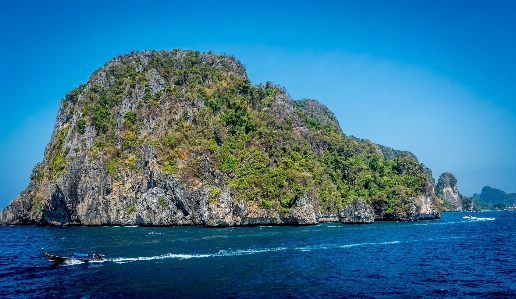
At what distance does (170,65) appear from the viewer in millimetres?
146750

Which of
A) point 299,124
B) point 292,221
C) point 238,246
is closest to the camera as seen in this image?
point 238,246

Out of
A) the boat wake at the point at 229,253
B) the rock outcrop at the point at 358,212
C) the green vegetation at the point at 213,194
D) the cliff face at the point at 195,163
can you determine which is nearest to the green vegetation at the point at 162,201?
the cliff face at the point at 195,163

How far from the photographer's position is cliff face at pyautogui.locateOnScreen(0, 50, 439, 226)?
9494 cm

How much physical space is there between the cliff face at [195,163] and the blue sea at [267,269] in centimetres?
3259

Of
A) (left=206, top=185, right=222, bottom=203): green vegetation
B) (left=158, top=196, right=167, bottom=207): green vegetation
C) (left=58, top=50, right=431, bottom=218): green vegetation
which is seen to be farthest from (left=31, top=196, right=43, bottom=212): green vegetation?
(left=206, top=185, right=222, bottom=203): green vegetation

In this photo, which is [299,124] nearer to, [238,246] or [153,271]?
[238,246]

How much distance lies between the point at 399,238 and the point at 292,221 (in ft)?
104

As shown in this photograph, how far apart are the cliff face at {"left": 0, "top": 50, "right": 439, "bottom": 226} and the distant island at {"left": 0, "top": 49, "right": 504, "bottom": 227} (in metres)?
0.34

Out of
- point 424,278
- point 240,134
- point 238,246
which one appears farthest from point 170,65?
point 424,278

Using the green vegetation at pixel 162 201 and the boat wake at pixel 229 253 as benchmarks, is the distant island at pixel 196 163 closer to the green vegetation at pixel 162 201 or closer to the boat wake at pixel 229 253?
the green vegetation at pixel 162 201

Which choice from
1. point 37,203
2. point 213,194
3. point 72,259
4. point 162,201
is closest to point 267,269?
point 72,259

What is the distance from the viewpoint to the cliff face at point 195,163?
311ft

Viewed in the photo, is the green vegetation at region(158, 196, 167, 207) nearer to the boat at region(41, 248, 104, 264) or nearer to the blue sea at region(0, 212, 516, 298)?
the blue sea at region(0, 212, 516, 298)

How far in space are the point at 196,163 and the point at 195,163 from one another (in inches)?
10.4
